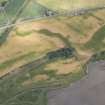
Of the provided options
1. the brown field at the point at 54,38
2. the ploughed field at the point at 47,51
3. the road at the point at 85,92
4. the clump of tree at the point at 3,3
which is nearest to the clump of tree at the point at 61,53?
the ploughed field at the point at 47,51

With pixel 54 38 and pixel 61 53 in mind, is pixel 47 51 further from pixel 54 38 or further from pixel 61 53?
pixel 54 38

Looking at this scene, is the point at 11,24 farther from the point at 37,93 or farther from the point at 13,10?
the point at 37,93

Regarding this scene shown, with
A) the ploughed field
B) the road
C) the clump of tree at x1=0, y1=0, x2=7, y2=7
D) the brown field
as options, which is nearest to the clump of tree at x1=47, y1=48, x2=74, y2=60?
the ploughed field

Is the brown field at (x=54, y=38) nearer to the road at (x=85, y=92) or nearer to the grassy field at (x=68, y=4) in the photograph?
the grassy field at (x=68, y=4)

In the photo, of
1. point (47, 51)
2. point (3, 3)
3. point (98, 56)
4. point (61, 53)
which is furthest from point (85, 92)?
point (3, 3)

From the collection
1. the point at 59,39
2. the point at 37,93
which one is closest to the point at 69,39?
the point at 59,39

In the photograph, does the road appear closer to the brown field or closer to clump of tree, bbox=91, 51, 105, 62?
clump of tree, bbox=91, 51, 105, 62
